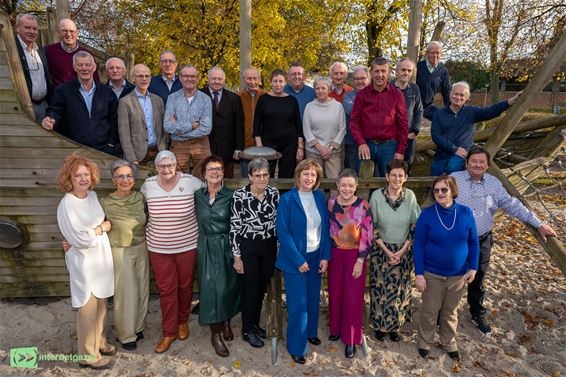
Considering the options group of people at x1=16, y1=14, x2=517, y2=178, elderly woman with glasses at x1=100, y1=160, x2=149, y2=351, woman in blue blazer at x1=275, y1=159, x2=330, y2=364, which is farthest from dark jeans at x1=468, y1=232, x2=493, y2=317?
elderly woman with glasses at x1=100, y1=160, x2=149, y2=351

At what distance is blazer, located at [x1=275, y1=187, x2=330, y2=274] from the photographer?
3357 mm

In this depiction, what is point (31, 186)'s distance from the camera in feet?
13.0

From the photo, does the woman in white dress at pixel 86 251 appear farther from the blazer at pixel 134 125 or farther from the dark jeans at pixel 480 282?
the dark jeans at pixel 480 282

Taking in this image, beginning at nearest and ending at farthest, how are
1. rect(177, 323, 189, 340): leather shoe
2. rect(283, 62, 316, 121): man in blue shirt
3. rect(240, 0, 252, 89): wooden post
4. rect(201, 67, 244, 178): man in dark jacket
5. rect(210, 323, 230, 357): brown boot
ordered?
rect(210, 323, 230, 357): brown boot, rect(177, 323, 189, 340): leather shoe, rect(201, 67, 244, 178): man in dark jacket, rect(283, 62, 316, 121): man in blue shirt, rect(240, 0, 252, 89): wooden post

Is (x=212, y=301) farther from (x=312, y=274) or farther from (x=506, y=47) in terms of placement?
(x=506, y=47)

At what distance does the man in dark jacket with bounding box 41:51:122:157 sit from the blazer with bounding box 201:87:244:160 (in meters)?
1.04

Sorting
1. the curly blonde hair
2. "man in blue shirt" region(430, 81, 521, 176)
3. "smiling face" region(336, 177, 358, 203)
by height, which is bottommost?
"smiling face" region(336, 177, 358, 203)

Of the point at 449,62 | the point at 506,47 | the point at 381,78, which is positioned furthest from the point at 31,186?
the point at 449,62

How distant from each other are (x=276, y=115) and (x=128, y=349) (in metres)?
2.79

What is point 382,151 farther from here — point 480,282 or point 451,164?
point 480,282

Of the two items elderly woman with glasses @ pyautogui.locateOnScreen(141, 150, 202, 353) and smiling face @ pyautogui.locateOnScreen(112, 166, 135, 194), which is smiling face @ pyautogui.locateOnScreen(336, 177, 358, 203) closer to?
elderly woman with glasses @ pyautogui.locateOnScreen(141, 150, 202, 353)

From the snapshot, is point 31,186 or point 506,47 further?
point 506,47

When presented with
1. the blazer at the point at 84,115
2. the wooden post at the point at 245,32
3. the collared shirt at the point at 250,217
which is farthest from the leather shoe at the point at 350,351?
the wooden post at the point at 245,32

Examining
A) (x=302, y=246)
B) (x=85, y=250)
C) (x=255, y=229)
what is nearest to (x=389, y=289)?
(x=302, y=246)
